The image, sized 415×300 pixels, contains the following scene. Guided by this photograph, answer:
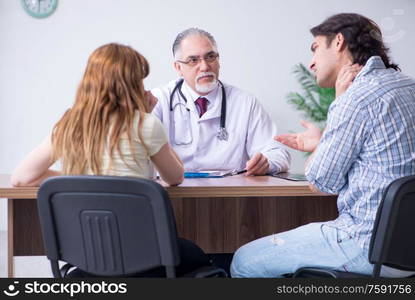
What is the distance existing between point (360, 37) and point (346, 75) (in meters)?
0.13

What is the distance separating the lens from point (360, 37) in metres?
2.07

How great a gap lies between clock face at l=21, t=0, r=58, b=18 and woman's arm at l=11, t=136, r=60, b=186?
360 cm

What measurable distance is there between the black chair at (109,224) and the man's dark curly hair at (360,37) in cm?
82

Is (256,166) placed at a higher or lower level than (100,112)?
lower

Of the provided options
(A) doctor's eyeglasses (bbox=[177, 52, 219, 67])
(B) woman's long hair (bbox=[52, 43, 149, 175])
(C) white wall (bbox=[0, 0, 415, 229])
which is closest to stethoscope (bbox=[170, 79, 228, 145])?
(A) doctor's eyeglasses (bbox=[177, 52, 219, 67])

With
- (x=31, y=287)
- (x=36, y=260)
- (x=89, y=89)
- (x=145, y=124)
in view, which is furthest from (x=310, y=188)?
(x=36, y=260)

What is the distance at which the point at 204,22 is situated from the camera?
5625mm

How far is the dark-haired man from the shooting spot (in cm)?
188

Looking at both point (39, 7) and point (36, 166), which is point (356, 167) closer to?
point (36, 166)

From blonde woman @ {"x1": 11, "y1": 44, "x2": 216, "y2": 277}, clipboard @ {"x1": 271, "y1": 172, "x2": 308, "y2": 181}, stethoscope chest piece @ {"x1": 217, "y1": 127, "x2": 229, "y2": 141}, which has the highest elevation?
blonde woman @ {"x1": 11, "y1": 44, "x2": 216, "y2": 277}

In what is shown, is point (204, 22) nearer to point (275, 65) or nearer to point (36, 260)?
point (275, 65)

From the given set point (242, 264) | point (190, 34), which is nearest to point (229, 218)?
point (242, 264)

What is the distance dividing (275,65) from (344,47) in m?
3.63

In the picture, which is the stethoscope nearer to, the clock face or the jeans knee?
Result: the jeans knee
